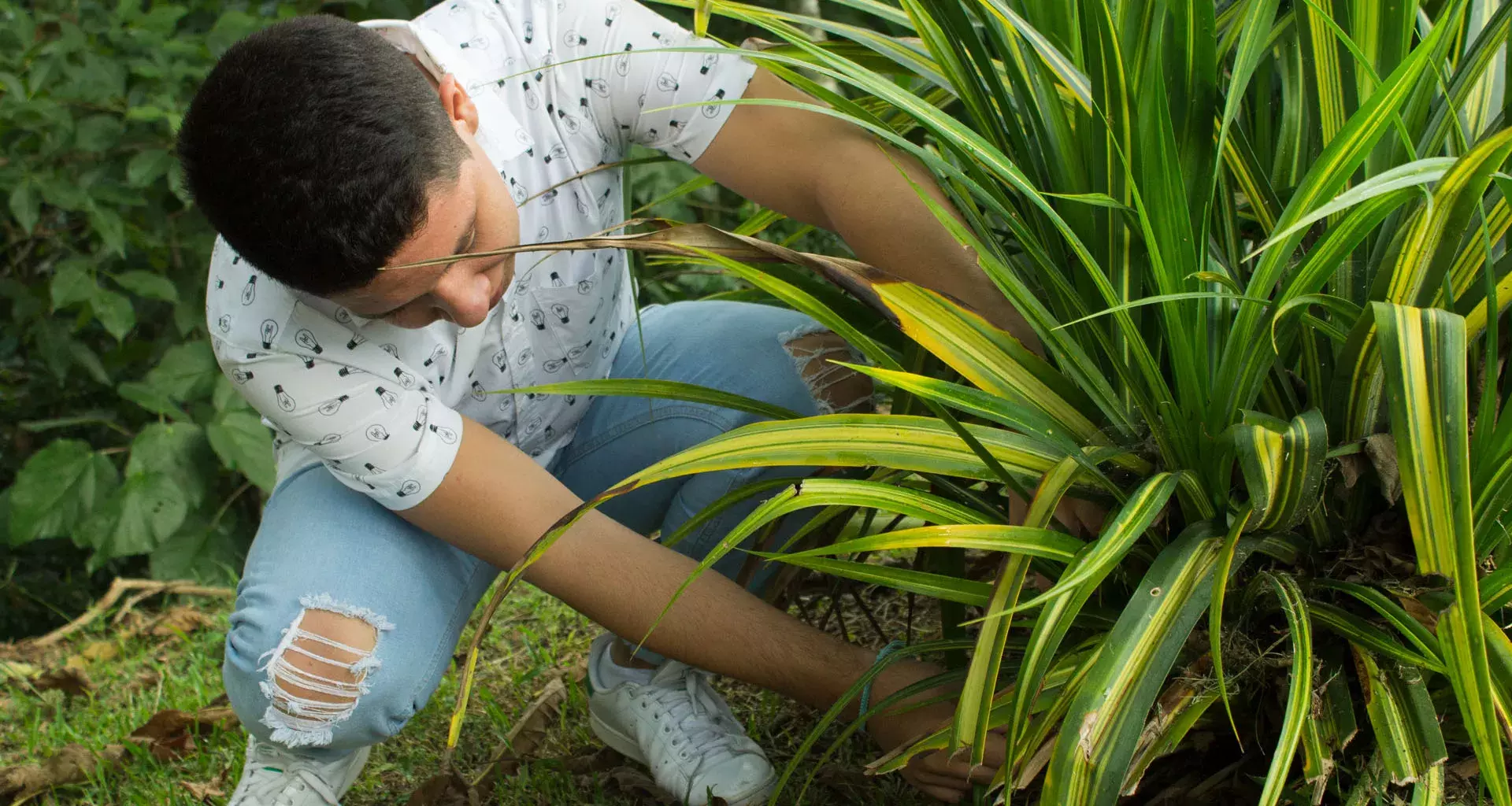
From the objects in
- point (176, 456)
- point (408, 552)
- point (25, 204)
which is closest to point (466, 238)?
point (408, 552)

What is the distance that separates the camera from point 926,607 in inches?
71.7

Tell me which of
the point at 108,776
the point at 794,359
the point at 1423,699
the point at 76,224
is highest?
the point at 1423,699

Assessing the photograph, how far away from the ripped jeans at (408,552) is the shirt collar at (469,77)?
28 cm

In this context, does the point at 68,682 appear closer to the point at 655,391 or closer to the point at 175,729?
the point at 175,729

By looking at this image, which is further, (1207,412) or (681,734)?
(681,734)

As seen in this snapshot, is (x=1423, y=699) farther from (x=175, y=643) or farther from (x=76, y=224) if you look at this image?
(x=76, y=224)

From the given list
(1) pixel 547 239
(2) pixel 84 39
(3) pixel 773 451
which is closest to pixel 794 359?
(1) pixel 547 239

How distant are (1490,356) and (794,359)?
85 centimetres

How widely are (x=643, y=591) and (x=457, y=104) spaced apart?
1.74 ft

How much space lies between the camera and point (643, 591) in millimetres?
1256

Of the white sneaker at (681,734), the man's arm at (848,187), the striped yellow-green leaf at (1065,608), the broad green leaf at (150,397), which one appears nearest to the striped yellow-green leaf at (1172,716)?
the striped yellow-green leaf at (1065,608)

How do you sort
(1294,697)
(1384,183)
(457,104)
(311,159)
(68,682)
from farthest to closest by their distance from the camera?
(68,682) → (457,104) → (311,159) → (1294,697) → (1384,183)

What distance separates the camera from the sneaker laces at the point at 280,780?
143cm

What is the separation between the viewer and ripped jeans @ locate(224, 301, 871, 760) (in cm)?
138
